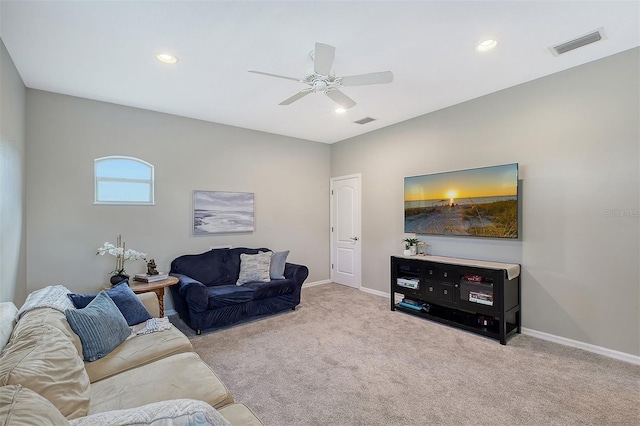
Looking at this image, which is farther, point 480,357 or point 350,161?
point 350,161

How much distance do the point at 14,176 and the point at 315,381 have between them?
11.0 feet

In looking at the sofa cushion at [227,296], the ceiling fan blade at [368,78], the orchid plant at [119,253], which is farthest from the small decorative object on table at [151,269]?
the ceiling fan blade at [368,78]

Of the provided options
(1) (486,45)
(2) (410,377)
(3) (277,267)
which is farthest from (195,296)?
(1) (486,45)

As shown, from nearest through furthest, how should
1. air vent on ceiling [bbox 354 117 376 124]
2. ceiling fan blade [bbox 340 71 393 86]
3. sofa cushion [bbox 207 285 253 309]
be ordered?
1. ceiling fan blade [bbox 340 71 393 86]
2. sofa cushion [bbox 207 285 253 309]
3. air vent on ceiling [bbox 354 117 376 124]

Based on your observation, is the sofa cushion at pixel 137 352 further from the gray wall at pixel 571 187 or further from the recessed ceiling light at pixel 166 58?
the gray wall at pixel 571 187

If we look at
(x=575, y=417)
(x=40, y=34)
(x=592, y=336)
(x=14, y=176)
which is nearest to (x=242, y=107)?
(x=40, y=34)

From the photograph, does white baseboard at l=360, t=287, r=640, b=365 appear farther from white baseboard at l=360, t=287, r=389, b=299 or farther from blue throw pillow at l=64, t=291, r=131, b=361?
blue throw pillow at l=64, t=291, r=131, b=361

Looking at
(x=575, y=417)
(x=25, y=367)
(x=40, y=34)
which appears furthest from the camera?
(x=40, y=34)

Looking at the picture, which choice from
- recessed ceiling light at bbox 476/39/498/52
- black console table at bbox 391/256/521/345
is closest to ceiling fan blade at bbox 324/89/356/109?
recessed ceiling light at bbox 476/39/498/52

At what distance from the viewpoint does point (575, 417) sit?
2066 millimetres

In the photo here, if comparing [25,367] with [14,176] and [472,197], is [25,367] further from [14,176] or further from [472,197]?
[472,197]

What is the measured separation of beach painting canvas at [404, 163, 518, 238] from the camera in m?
3.48

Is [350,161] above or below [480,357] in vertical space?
above

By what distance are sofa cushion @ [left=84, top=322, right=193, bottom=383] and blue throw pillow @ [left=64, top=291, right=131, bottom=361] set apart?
0.05m
